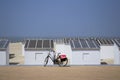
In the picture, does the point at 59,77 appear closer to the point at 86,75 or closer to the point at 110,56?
the point at 86,75

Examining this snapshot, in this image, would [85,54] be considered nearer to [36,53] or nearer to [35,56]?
[36,53]

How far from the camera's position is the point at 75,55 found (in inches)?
812

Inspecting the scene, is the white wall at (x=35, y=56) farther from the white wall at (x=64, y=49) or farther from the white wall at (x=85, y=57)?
the white wall at (x=64, y=49)

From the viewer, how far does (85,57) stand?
68.7 ft

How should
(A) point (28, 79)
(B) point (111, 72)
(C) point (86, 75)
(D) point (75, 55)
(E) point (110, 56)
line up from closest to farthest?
(A) point (28, 79) < (C) point (86, 75) < (B) point (111, 72) < (D) point (75, 55) < (E) point (110, 56)

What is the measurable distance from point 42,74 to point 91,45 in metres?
11.6

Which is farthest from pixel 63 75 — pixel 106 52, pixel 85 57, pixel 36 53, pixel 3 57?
pixel 106 52

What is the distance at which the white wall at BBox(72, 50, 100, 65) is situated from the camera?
2059 centimetres

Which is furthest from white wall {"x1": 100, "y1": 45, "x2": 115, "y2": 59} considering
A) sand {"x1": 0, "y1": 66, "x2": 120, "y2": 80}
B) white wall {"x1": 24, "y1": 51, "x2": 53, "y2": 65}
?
sand {"x1": 0, "y1": 66, "x2": 120, "y2": 80}

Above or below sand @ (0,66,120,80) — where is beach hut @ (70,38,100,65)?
above

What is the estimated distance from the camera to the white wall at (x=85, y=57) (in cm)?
2059

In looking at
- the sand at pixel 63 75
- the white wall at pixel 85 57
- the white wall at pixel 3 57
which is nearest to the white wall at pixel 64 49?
the white wall at pixel 85 57

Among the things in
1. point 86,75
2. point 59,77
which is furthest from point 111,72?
point 59,77

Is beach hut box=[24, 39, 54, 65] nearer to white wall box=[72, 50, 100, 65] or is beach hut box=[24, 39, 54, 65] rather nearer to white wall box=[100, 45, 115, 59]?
white wall box=[72, 50, 100, 65]
